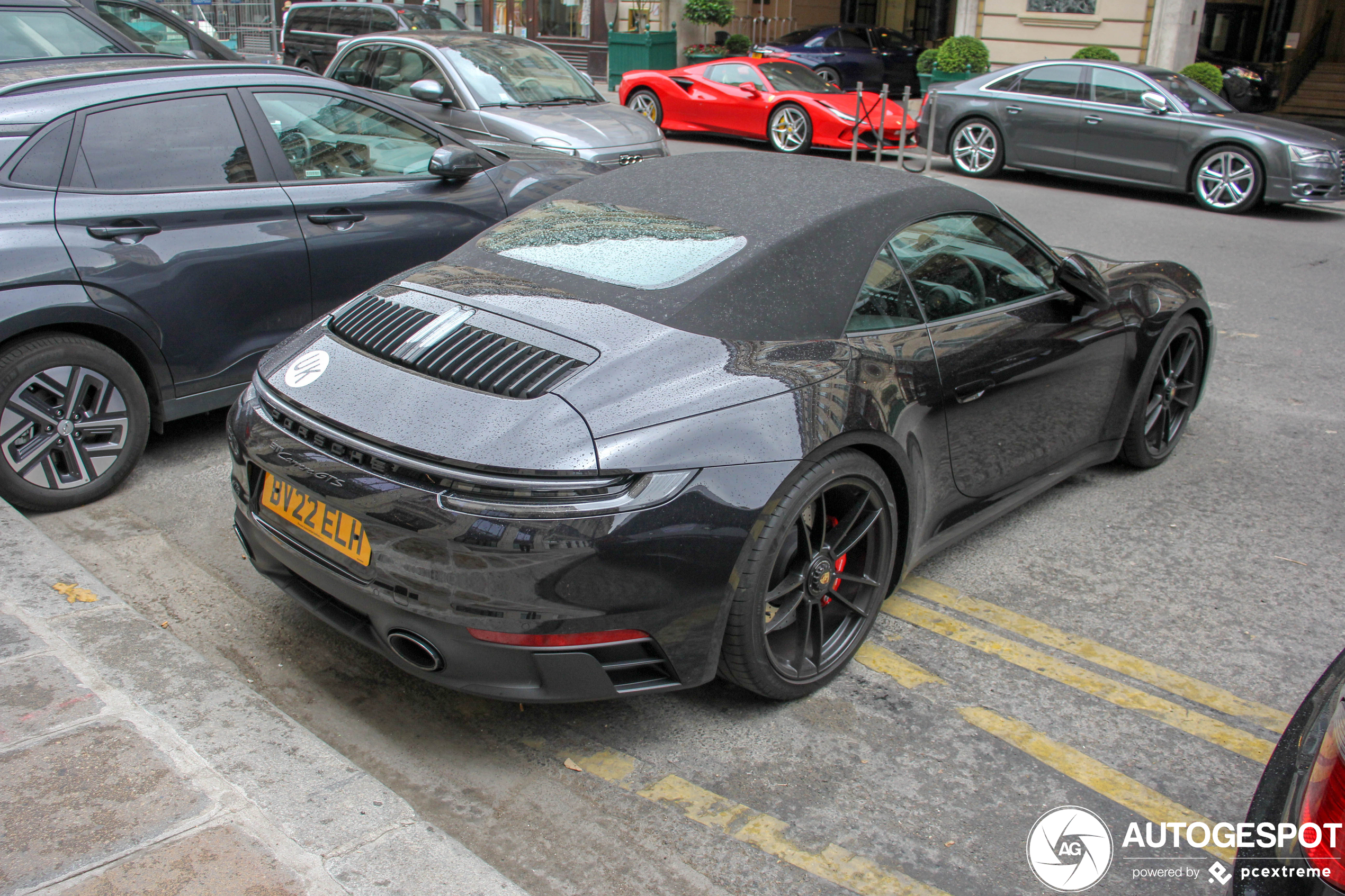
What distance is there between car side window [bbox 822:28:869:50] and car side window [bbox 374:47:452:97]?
1397 centimetres

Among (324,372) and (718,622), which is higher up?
(324,372)

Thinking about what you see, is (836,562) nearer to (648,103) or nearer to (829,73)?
(648,103)

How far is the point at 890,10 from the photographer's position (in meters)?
29.7

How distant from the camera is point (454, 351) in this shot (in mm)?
2893

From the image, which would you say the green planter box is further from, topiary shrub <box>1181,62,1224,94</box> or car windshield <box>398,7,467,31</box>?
topiary shrub <box>1181,62,1224,94</box>

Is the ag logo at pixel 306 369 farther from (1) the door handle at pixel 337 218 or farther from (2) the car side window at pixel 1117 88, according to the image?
(2) the car side window at pixel 1117 88

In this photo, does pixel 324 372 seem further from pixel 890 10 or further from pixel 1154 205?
pixel 890 10

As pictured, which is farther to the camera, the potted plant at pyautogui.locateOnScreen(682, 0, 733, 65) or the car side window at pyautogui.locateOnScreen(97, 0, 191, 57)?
the potted plant at pyautogui.locateOnScreen(682, 0, 733, 65)

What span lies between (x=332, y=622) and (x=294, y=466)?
430mm

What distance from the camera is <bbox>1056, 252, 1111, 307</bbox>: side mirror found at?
3994 mm

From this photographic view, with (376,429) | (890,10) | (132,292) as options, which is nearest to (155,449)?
(132,292)

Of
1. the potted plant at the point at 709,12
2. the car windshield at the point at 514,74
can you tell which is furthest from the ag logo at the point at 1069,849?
the potted plant at the point at 709,12

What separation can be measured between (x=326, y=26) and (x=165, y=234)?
14348 millimetres

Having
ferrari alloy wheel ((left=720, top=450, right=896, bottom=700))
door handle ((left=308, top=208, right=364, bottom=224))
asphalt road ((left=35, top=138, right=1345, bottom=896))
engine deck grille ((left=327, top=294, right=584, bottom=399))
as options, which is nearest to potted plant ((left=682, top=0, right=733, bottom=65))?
door handle ((left=308, top=208, right=364, bottom=224))
